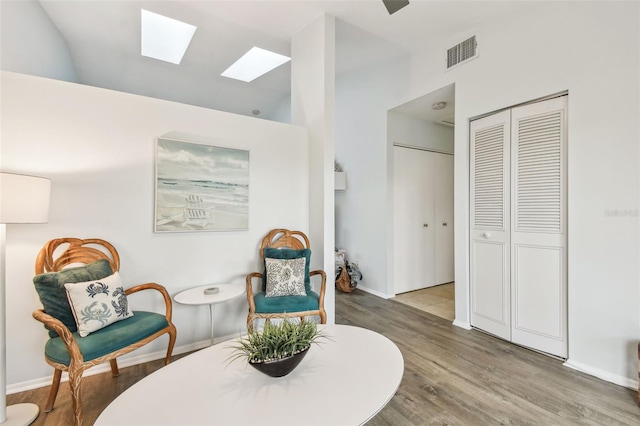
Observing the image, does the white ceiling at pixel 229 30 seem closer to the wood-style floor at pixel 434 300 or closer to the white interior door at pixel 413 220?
the white interior door at pixel 413 220

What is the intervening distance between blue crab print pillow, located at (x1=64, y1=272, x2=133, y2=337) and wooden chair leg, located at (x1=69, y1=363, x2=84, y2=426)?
Answer: 0.22 meters

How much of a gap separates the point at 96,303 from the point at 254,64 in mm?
3716

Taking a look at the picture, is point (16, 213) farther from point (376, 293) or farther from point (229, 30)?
point (376, 293)

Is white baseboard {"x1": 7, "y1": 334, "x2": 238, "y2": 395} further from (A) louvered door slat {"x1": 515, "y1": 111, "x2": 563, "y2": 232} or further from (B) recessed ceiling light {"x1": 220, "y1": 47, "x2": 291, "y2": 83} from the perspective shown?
(B) recessed ceiling light {"x1": 220, "y1": 47, "x2": 291, "y2": 83}

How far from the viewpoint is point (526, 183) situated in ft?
8.27

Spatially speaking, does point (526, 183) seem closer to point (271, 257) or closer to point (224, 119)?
point (271, 257)

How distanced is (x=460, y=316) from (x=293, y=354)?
2460 mm

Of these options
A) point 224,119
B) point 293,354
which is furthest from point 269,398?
point 224,119

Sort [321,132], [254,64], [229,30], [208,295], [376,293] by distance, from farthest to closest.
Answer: [254,64]
[376,293]
[229,30]
[321,132]
[208,295]

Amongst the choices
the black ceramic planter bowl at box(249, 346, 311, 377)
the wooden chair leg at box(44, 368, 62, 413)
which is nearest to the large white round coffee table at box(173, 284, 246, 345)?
the wooden chair leg at box(44, 368, 62, 413)

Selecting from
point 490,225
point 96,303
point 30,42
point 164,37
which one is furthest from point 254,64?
point 490,225

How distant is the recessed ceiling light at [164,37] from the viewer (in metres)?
3.18

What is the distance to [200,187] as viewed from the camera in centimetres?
255

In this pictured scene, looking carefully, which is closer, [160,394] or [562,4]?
[160,394]
